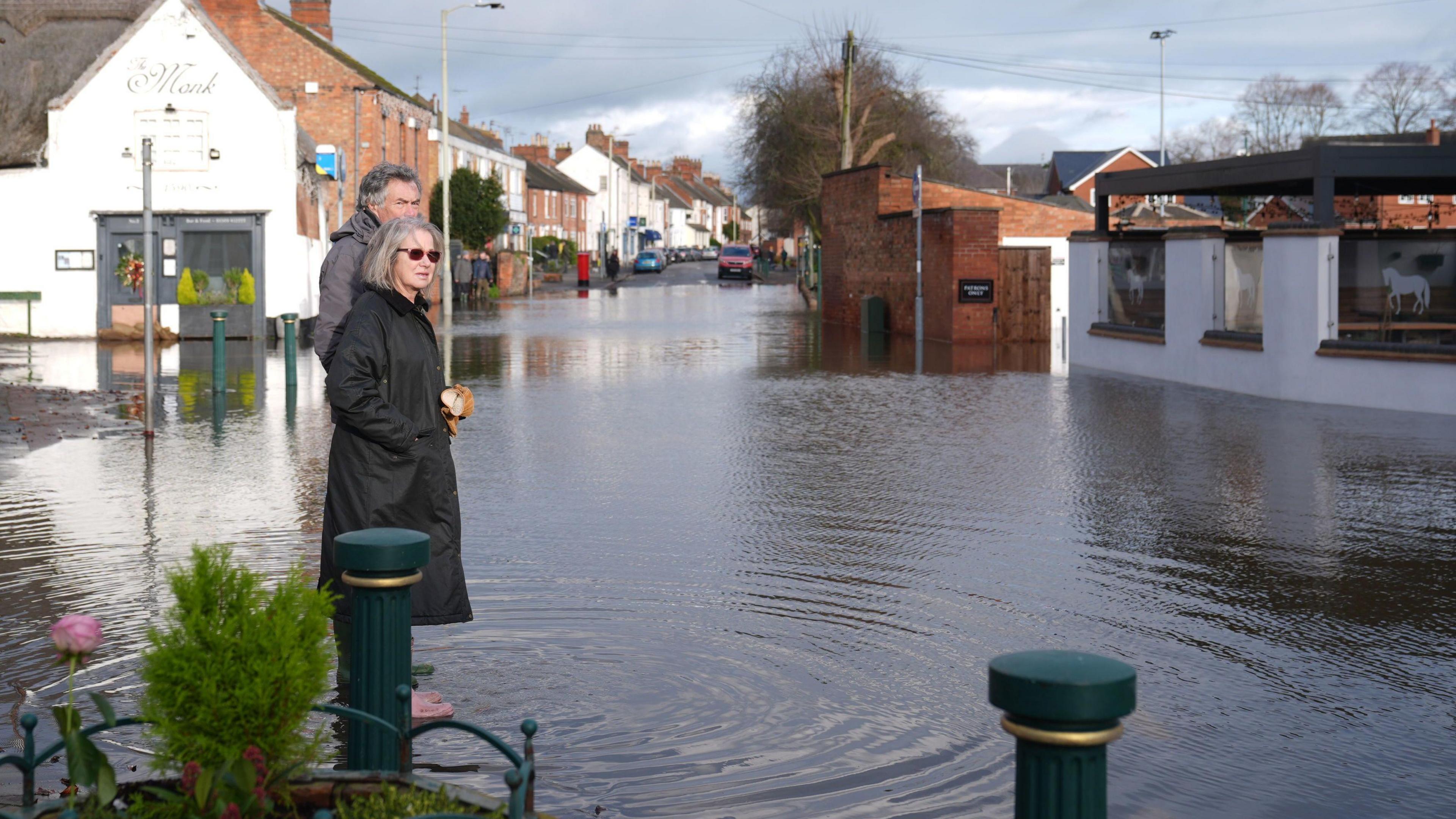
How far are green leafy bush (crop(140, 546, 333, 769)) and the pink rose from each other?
13cm

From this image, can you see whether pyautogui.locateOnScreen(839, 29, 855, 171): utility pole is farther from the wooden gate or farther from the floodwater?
the floodwater

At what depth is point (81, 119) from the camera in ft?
103

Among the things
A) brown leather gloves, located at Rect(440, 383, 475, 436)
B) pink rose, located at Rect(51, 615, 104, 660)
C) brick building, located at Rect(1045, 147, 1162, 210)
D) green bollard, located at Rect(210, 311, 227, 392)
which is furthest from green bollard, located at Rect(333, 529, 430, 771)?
brick building, located at Rect(1045, 147, 1162, 210)

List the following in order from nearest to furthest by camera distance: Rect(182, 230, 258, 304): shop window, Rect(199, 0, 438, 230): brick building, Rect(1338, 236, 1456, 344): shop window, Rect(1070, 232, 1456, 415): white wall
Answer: Rect(1070, 232, 1456, 415): white wall
Rect(1338, 236, 1456, 344): shop window
Rect(182, 230, 258, 304): shop window
Rect(199, 0, 438, 230): brick building

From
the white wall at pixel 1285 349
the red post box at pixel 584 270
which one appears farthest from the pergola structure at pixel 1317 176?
the red post box at pixel 584 270

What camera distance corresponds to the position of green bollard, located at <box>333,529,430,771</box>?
3934 millimetres

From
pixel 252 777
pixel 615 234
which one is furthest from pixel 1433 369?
pixel 615 234

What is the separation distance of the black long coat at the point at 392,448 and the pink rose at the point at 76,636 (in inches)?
74.9

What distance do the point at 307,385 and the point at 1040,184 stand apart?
122 metres

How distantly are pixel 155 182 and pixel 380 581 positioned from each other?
1195 inches

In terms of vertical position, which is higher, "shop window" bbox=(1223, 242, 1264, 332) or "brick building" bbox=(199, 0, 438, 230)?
"brick building" bbox=(199, 0, 438, 230)

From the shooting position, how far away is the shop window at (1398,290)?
56.0 feet

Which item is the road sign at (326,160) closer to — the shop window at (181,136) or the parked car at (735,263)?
the shop window at (181,136)

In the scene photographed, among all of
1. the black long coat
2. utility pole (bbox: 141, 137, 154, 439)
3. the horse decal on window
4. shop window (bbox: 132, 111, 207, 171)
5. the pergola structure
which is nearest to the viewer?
the black long coat
